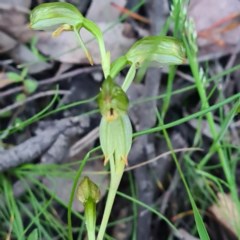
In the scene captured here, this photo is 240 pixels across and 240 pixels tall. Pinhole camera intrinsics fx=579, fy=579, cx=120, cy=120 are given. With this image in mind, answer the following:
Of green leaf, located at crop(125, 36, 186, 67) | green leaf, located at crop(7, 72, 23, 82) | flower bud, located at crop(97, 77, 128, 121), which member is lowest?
green leaf, located at crop(7, 72, 23, 82)

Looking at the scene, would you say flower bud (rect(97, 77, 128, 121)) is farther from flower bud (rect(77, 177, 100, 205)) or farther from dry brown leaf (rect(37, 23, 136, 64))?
dry brown leaf (rect(37, 23, 136, 64))

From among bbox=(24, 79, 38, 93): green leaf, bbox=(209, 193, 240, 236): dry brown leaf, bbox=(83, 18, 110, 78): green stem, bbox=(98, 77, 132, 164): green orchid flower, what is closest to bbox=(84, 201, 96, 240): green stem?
bbox=(98, 77, 132, 164): green orchid flower

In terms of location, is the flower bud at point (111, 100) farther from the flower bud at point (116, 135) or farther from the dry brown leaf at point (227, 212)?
the dry brown leaf at point (227, 212)

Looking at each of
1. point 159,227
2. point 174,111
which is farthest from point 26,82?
point 159,227

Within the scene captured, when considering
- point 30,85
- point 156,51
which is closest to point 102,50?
point 156,51

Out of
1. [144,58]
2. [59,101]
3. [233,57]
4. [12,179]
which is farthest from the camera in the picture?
[233,57]

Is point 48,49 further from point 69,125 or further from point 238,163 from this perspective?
point 238,163

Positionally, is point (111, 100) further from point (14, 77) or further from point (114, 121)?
point (14, 77)
